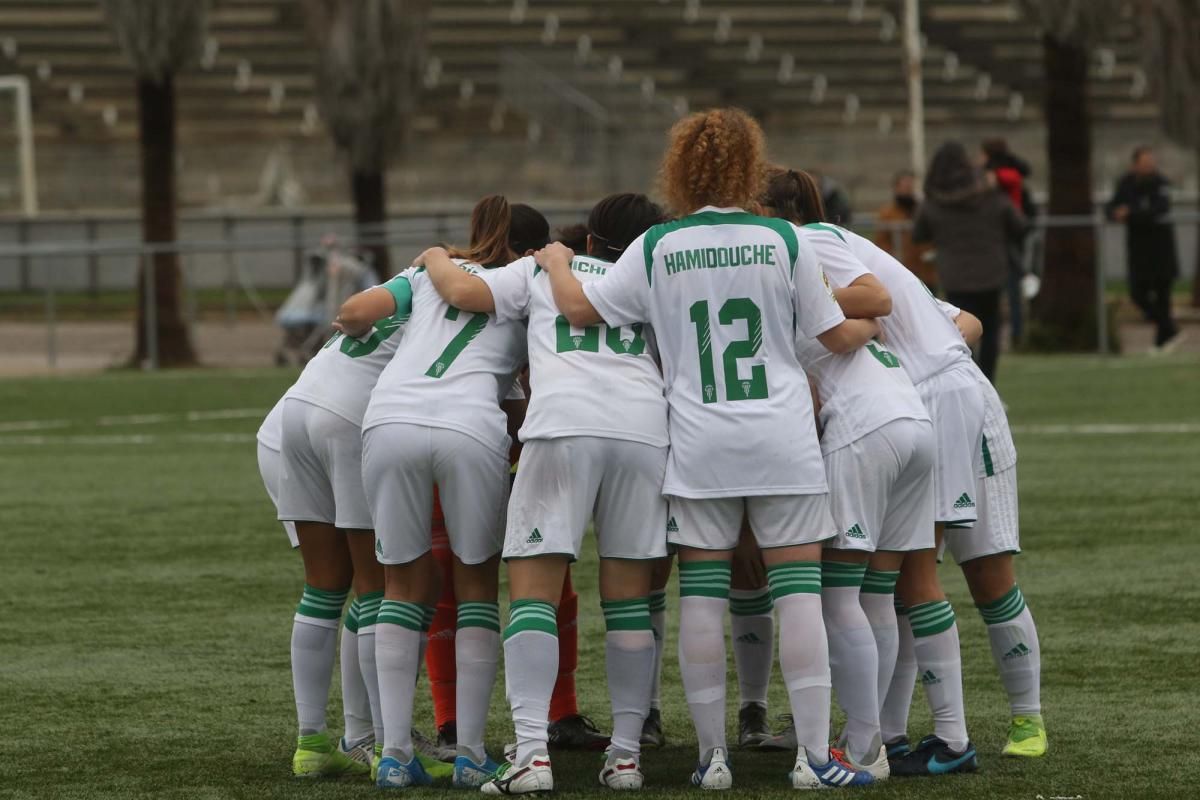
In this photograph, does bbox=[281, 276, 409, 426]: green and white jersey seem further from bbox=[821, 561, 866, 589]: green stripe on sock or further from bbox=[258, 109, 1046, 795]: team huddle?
bbox=[821, 561, 866, 589]: green stripe on sock

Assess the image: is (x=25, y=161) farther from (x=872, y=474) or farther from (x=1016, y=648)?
(x=872, y=474)

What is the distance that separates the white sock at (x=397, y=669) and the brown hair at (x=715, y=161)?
139 cm

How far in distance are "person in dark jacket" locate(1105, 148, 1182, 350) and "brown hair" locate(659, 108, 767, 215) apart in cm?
1706

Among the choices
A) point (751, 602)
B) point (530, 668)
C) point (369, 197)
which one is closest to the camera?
point (530, 668)

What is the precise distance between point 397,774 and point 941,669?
158cm

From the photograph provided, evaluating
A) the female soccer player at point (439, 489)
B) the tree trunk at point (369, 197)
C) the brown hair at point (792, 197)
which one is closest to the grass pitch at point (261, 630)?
the female soccer player at point (439, 489)

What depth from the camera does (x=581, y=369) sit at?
225 inches

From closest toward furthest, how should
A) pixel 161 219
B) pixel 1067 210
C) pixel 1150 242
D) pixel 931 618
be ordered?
pixel 931 618, pixel 1150 242, pixel 1067 210, pixel 161 219

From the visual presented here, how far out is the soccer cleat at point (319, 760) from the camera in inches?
239

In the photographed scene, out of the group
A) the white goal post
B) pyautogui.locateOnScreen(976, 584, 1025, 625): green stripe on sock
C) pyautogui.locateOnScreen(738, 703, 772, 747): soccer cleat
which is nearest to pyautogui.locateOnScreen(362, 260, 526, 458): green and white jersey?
pyautogui.locateOnScreen(738, 703, 772, 747): soccer cleat

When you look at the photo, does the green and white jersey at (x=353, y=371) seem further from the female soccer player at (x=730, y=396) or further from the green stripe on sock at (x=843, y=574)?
the green stripe on sock at (x=843, y=574)

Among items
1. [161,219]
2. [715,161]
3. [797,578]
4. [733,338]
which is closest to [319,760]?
[797,578]

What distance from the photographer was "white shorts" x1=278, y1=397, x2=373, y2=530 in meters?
6.03

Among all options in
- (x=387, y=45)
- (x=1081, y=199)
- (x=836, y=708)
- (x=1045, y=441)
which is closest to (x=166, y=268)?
(x=387, y=45)
